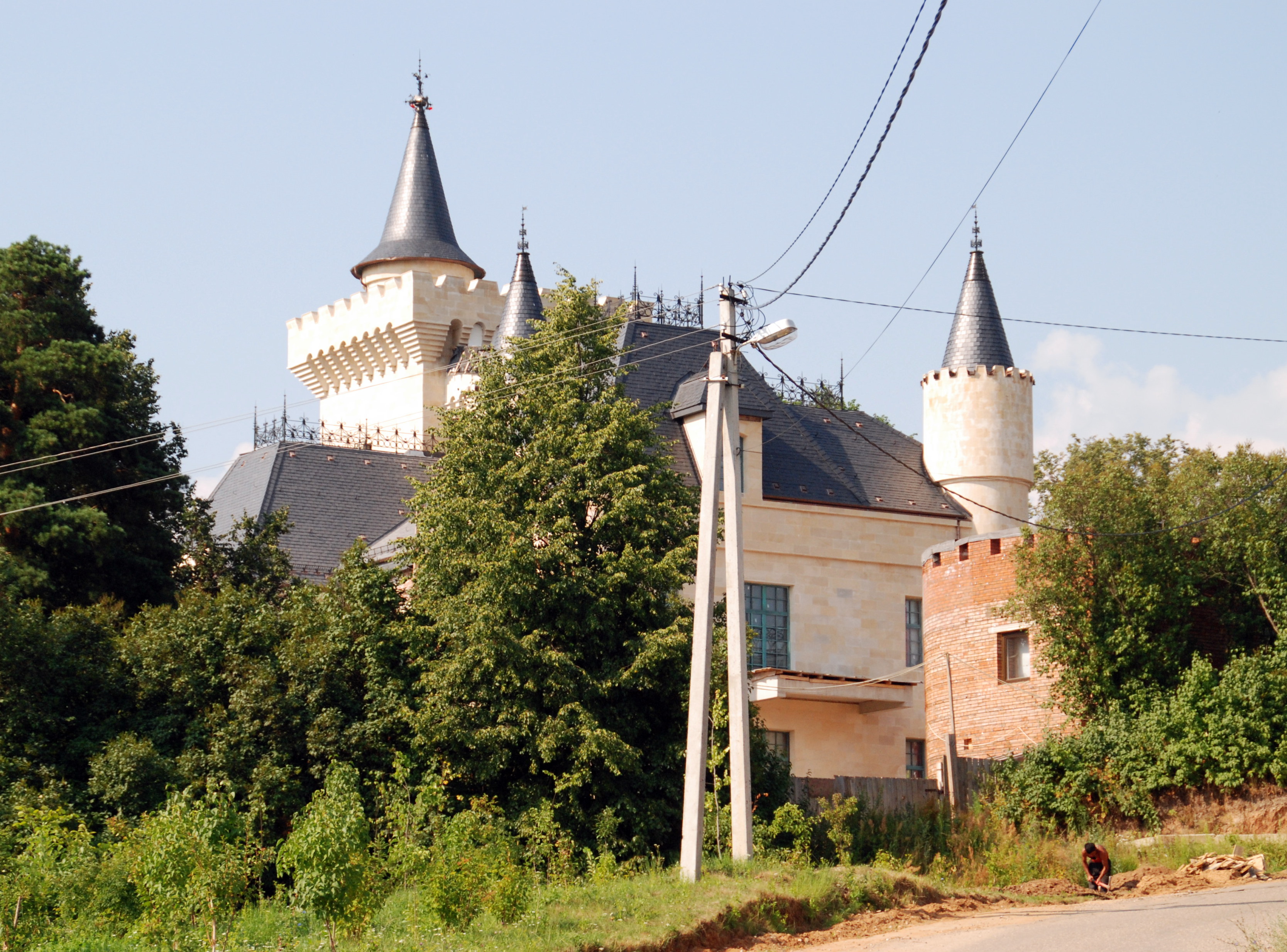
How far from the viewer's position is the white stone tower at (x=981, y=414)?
40500 mm

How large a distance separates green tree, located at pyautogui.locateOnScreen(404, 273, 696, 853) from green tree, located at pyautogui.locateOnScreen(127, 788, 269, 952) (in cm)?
734

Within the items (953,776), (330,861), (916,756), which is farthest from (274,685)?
(916,756)

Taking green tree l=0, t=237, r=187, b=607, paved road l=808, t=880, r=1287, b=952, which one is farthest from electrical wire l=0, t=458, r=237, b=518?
paved road l=808, t=880, r=1287, b=952

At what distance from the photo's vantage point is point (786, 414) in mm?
41969

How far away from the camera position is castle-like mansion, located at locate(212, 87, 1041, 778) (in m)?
35.8

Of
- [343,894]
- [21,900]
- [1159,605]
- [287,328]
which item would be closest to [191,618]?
[21,900]

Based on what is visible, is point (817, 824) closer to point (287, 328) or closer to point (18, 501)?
point (18, 501)

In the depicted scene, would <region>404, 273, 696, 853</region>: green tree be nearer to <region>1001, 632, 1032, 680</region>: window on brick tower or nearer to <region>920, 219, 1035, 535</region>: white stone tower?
<region>1001, 632, 1032, 680</region>: window on brick tower

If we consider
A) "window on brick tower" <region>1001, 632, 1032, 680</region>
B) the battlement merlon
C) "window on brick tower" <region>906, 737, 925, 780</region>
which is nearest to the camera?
"window on brick tower" <region>1001, 632, 1032, 680</region>

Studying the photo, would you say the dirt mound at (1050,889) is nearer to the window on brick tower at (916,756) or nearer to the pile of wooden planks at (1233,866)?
the pile of wooden planks at (1233,866)

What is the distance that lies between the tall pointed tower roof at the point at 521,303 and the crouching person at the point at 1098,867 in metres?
23.8

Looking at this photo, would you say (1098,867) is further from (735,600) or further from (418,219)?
(418,219)

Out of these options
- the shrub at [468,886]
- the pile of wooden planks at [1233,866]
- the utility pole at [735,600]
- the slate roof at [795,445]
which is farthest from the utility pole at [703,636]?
the slate roof at [795,445]

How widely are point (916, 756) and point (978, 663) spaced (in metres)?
7.25
